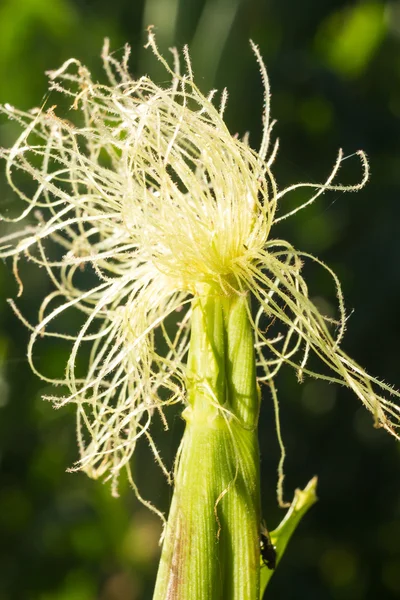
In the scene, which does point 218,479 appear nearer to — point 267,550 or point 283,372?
point 267,550

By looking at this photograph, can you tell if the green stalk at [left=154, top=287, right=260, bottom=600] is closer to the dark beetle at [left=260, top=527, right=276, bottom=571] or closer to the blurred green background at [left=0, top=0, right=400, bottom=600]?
the dark beetle at [left=260, top=527, right=276, bottom=571]

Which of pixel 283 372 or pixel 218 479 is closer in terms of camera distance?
pixel 218 479

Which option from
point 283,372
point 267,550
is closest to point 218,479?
point 267,550

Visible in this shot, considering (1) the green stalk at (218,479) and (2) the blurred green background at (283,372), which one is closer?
(1) the green stalk at (218,479)

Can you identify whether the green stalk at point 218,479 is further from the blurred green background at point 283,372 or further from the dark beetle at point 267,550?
the blurred green background at point 283,372

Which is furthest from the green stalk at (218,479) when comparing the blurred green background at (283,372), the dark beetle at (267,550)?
the blurred green background at (283,372)

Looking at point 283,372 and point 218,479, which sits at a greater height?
point 283,372

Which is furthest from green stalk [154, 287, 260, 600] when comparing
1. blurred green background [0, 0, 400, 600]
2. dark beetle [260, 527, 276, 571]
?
blurred green background [0, 0, 400, 600]
